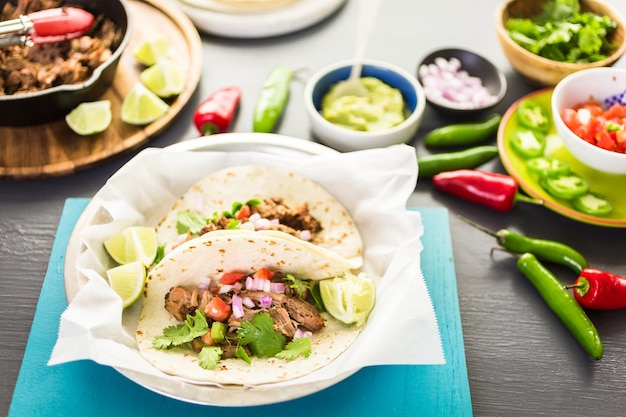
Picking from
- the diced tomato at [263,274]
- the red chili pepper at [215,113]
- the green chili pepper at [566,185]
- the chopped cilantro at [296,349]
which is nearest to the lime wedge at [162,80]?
the red chili pepper at [215,113]

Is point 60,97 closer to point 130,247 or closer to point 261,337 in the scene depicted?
point 130,247

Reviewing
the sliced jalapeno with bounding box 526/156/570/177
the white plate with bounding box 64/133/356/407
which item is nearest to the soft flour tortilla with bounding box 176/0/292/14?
the white plate with bounding box 64/133/356/407

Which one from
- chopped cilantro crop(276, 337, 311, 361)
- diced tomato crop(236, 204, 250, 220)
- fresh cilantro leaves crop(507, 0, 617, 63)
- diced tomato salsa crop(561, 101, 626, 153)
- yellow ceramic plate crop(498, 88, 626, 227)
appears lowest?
chopped cilantro crop(276, 337, 311, 361)

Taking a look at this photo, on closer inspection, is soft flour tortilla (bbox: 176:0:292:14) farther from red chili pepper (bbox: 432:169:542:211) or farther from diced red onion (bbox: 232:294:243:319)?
diced red onion (bbox: 232:294:243:319)

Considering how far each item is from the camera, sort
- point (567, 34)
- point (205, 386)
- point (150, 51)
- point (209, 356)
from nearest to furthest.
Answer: point (205, 386)
point (209, 356)
point (567, 34)
point (150, 51)

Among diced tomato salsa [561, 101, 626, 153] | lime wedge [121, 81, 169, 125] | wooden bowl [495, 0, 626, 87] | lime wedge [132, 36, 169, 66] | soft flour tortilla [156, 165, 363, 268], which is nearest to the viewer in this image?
soft flour tortilla [156, 165, 363, 268]

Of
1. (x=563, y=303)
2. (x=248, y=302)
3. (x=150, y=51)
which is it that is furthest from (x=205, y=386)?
(x=150, y=51)

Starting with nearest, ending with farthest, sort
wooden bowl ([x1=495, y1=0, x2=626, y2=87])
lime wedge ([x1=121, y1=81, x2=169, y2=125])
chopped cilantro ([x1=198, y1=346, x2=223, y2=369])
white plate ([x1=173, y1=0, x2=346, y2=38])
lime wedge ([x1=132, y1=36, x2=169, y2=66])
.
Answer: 1. chopped cilantro ([x1=198, y1=346, x2=223, y2=369])
2. lime wedge ([x1=121, y1=81, x2=169, y2=125])
3. wooden bowl ([x1=495, y1=0, x2=626, y2=87])
4. lime wedge ([x1=132, y1=36, x2=169, y2=66])
5. white plate ([x1=173, y1=0, x2=346, y2=38])
